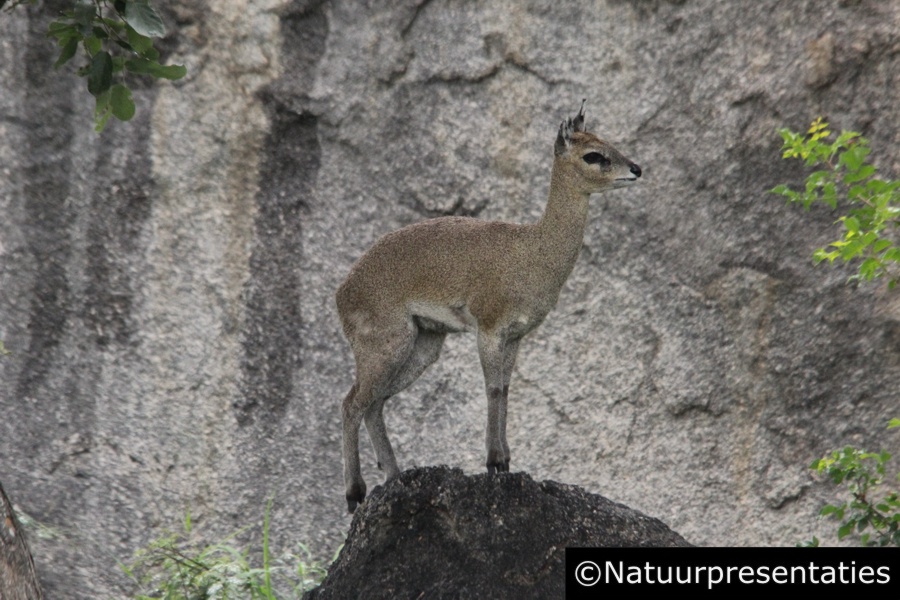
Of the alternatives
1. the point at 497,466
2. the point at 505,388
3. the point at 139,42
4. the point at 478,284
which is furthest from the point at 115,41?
the point at 497,466

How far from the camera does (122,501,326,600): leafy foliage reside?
758 centimetres

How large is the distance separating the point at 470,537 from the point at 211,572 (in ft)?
7.61

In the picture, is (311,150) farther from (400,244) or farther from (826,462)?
(826,462)

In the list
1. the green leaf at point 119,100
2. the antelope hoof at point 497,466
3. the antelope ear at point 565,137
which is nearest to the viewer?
the green leaf at point 119,100

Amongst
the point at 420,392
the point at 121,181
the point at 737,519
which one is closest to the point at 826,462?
the point at 737,519

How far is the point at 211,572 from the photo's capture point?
7.61 meters

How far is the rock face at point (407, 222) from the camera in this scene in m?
9.23

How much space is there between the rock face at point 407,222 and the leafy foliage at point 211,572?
22cm

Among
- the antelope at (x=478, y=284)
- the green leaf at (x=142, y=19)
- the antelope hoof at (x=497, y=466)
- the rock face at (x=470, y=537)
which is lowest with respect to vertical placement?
the rock face at (x=470, y=537)

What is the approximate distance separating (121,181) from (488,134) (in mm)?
2931

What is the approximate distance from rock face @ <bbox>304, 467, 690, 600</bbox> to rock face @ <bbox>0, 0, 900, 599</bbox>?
3367 mm

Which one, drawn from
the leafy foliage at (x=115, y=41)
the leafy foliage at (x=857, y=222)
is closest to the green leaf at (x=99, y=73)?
the leafy foliage at (x=115, y=41)

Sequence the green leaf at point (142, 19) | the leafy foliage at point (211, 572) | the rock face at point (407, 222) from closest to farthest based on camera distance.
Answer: the green leaf at point (142, 19), the leafy foliage at point (211, 572), the rock face at point (407, 222)

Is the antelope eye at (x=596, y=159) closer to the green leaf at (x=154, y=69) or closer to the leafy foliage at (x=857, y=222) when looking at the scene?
the leafy foliage at (x=857, y=222)
